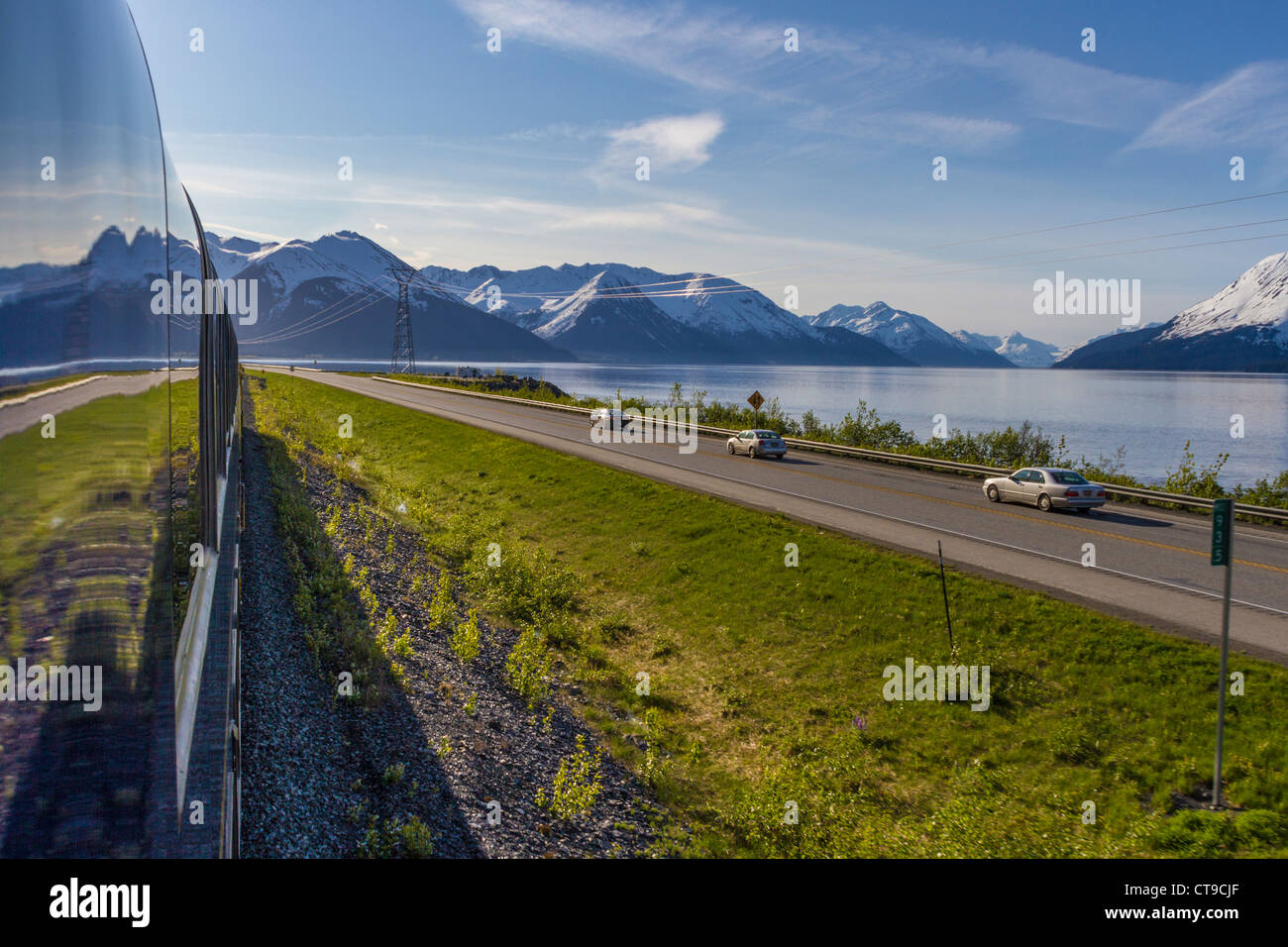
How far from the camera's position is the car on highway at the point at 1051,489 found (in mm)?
22031

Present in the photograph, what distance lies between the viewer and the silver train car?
5.72 ft

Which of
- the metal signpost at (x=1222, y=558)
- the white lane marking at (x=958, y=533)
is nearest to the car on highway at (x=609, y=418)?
the white lane marking at (x=958, y=533)

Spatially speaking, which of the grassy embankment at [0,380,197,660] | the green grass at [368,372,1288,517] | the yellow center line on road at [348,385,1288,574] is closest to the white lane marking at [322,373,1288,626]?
the yellow center line on road at [348,385,1288,574]

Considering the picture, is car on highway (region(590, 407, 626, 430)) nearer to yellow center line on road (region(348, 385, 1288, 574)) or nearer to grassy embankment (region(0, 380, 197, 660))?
yellow center line on road (region(348, 385, 1288, 574))

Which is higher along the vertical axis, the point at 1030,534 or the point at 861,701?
the point at 1030,534

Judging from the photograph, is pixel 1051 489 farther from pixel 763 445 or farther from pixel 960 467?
pixel 763 445

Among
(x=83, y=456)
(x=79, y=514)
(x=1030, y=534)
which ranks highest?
(x=83, y=456)

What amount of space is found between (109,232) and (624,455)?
29.8 meters

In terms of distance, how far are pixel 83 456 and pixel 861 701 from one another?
39.2 ft

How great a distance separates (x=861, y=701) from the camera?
12219 millimetres

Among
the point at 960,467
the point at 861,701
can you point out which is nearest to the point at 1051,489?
the point at 960,467

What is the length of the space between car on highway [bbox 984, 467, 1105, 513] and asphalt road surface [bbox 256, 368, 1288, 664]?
392 mm
